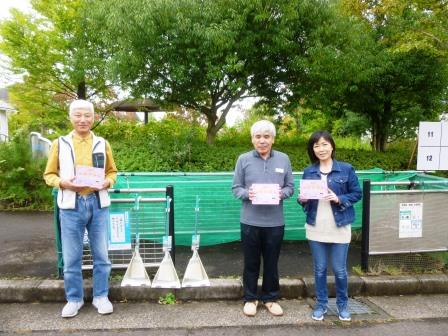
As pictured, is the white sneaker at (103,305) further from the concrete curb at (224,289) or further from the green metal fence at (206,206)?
the green metal fence at (206,206)

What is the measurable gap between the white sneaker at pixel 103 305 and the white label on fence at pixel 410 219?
131 inches

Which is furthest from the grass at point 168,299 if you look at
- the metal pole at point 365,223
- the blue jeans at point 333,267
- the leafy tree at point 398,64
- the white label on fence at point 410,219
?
the leafy tree at point 398,64

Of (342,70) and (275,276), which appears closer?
(275,276)

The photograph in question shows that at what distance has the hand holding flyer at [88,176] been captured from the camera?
3.21 m

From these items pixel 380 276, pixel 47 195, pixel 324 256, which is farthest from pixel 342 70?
pixel 47 195

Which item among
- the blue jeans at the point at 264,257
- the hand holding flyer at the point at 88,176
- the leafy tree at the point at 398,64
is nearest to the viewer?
the hand holding flyer at the point at 88,176

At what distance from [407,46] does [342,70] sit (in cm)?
148

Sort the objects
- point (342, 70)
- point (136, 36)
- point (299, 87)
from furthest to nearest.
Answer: point (299, 87), point (342, 70), point (136, 36)

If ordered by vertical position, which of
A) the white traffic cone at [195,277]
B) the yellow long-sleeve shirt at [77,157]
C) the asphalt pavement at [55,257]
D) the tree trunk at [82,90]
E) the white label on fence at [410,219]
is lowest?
the asphalt pavement at [55,257]

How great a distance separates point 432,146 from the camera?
4.75 meters

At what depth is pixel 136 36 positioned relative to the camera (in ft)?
26.8

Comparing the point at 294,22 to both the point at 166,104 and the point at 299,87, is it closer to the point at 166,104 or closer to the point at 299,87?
the point at 299,87

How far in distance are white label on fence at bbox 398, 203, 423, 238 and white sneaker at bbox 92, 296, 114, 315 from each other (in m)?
3.32

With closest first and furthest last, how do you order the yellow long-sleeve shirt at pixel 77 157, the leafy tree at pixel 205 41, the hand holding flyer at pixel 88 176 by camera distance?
the hand holding flyer at pixel 88 176
the yellow long-sleeve shirt at pixel 77 157
the leafy tree at pixel 205 41
